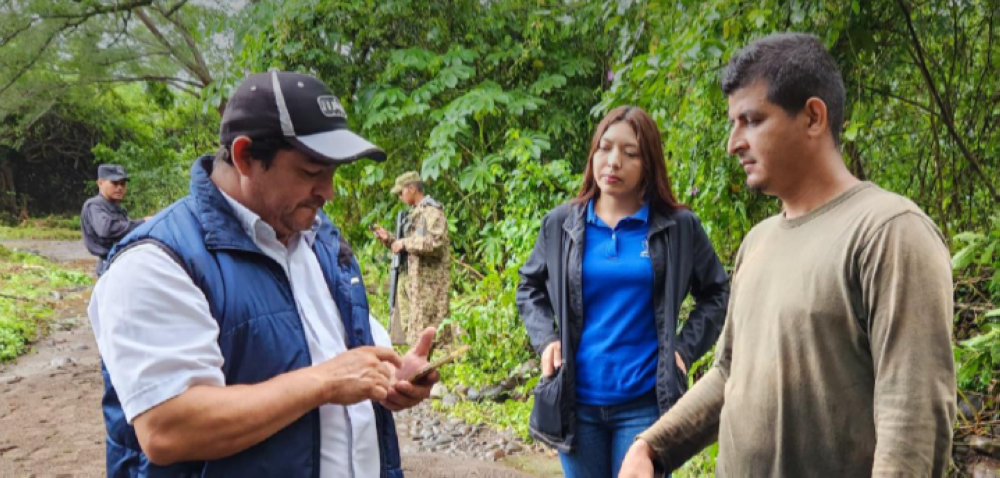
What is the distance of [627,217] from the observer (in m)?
2.84

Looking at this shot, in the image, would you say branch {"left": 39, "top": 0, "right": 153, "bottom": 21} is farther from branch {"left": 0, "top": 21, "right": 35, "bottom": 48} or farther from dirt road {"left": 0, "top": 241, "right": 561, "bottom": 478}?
dirt road {"left": 0, "top": 241, "right": 561, "bottom": 478}

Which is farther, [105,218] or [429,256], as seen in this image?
[105,218]

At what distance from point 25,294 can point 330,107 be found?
13399 mm

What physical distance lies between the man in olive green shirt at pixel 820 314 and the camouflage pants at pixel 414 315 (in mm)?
5750

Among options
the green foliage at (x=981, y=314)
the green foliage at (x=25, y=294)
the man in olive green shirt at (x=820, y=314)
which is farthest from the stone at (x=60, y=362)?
the green foliage at (x=981, y=314)

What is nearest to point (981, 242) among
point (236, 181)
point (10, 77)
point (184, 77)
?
point (236, 181)

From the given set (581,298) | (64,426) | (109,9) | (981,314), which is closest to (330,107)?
(581,298)

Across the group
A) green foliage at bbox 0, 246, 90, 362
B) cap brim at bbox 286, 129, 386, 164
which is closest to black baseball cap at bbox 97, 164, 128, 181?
green foliage at bbox 0, 246, 90, 362

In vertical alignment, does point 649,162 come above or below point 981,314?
above

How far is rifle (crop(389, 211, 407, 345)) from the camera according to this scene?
804 cm

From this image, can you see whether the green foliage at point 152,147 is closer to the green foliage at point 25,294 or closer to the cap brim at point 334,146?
the green foliage at point 25,294

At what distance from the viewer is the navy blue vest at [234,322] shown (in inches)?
60.5

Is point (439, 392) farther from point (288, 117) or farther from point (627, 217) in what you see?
point (288, 117)

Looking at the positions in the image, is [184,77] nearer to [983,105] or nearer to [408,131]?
[408,131]
